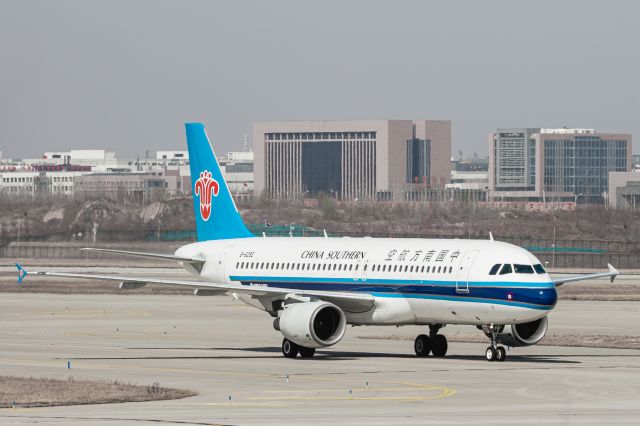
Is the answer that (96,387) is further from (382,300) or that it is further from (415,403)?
(382,300)

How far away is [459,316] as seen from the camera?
48.8 metres

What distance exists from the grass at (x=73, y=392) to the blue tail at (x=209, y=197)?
61.4ft

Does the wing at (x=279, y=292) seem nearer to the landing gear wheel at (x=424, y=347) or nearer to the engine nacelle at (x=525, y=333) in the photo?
the landing gear wheel at (x=424, y=347)

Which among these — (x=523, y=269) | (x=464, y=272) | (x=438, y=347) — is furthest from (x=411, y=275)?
(x=523, y=269)

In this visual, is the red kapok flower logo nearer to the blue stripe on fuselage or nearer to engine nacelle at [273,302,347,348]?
the blue stripe on fuselage

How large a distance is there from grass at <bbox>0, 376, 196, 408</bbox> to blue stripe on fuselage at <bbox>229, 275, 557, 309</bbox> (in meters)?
12.8

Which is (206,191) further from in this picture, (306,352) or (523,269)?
(523,269)

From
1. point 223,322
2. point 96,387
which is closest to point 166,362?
point 96,387

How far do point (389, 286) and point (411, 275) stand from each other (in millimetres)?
1008

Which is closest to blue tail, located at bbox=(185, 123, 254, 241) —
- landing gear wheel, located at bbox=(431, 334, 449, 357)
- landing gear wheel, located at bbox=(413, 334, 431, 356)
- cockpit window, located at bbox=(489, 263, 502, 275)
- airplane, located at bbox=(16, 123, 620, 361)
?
airplane, located at bbox=(16, 123, 620, 361)

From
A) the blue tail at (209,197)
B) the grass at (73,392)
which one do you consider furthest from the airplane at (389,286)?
the grass at (73,392)

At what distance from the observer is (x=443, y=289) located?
49031 mm

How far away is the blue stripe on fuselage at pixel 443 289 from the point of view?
47219 millimetres

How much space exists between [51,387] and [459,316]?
15398 millimetres
